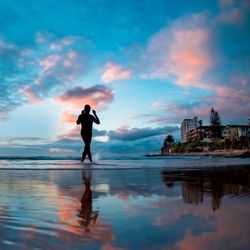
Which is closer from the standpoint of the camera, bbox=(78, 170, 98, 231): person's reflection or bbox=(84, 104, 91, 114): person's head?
bbox=(78, 170, 98, 231): person's reflection

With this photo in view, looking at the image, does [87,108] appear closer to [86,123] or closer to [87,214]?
[86,123]

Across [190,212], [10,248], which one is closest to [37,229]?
[10,248]

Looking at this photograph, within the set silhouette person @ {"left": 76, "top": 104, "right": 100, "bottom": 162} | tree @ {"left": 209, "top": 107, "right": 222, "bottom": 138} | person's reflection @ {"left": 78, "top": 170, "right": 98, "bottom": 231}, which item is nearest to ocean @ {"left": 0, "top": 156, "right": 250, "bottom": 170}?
silhouette person @ {"left": 76, "top": 104, "right": 100, "bottom": 162}

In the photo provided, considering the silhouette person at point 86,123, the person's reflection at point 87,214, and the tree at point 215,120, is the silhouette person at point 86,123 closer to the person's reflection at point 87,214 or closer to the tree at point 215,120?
the person's reflection at point 87,214

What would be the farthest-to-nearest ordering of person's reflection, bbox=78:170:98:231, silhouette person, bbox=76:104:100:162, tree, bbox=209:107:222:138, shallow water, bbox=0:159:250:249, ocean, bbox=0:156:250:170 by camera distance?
tree, bbox=209:107:222:138 < silhouette person, bbox=76:104:100:162 < ocean, bbox=0:156:250:170 < person's reflection, bbox=78:170:98:231 < shallow water, bbox=0:159:250:249

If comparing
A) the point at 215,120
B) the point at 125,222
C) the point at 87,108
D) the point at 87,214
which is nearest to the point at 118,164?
the point at 87,108

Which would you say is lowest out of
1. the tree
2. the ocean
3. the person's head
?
the ocean

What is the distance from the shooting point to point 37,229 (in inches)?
81.0

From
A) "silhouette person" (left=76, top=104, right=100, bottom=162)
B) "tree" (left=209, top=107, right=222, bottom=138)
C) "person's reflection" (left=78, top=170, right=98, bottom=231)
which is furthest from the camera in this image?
"tree" (left=209, top=107, right=222, bottom=138)

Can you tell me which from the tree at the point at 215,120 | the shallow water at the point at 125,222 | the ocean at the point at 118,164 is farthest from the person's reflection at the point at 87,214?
the tree at the point at 215,120

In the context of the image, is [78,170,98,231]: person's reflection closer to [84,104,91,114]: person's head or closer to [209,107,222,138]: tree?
[84,104,91,114]: person's head

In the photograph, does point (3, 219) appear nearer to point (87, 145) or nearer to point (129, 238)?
point (129, 238)

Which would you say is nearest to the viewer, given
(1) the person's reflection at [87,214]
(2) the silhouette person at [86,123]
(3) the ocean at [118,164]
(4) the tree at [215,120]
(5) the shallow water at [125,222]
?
(5) the shallow water at [125,222]

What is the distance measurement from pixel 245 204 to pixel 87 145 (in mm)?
11031
